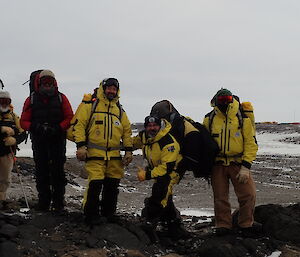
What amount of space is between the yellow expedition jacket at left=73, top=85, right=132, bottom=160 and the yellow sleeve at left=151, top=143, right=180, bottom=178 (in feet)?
2.35

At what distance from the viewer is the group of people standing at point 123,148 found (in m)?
6.59

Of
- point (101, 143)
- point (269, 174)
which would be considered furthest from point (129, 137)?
point (269, 174)

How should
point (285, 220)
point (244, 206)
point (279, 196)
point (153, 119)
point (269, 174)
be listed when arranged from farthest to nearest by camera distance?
point (269, 174) < point (279, 196) < point (285, 220) < point (244, 206) < point (153, 119)

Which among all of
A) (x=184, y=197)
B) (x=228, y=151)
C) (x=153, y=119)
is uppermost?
(x=153, y=119)

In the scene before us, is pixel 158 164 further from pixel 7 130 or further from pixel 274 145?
pixel 274 145

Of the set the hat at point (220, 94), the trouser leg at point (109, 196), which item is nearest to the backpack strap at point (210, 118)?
the hat at point (220, 94)

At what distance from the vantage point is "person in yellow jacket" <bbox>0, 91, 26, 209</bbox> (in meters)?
7.76

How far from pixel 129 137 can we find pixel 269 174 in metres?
13.8

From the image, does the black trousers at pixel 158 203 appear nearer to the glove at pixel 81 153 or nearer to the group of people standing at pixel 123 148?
the group of people standing at pixel 123 148

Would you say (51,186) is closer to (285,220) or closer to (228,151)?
(228,151)

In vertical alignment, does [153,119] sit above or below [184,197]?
above

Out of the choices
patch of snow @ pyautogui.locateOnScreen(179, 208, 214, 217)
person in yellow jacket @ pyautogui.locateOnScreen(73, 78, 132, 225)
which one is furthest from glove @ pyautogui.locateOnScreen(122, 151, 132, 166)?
patch of snow @ pyautogui.locateOnScreen(179, 208, 214, 217)

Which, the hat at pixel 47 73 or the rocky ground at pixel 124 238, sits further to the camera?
the hat at pixel 47 73

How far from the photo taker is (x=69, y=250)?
19.1 ft
